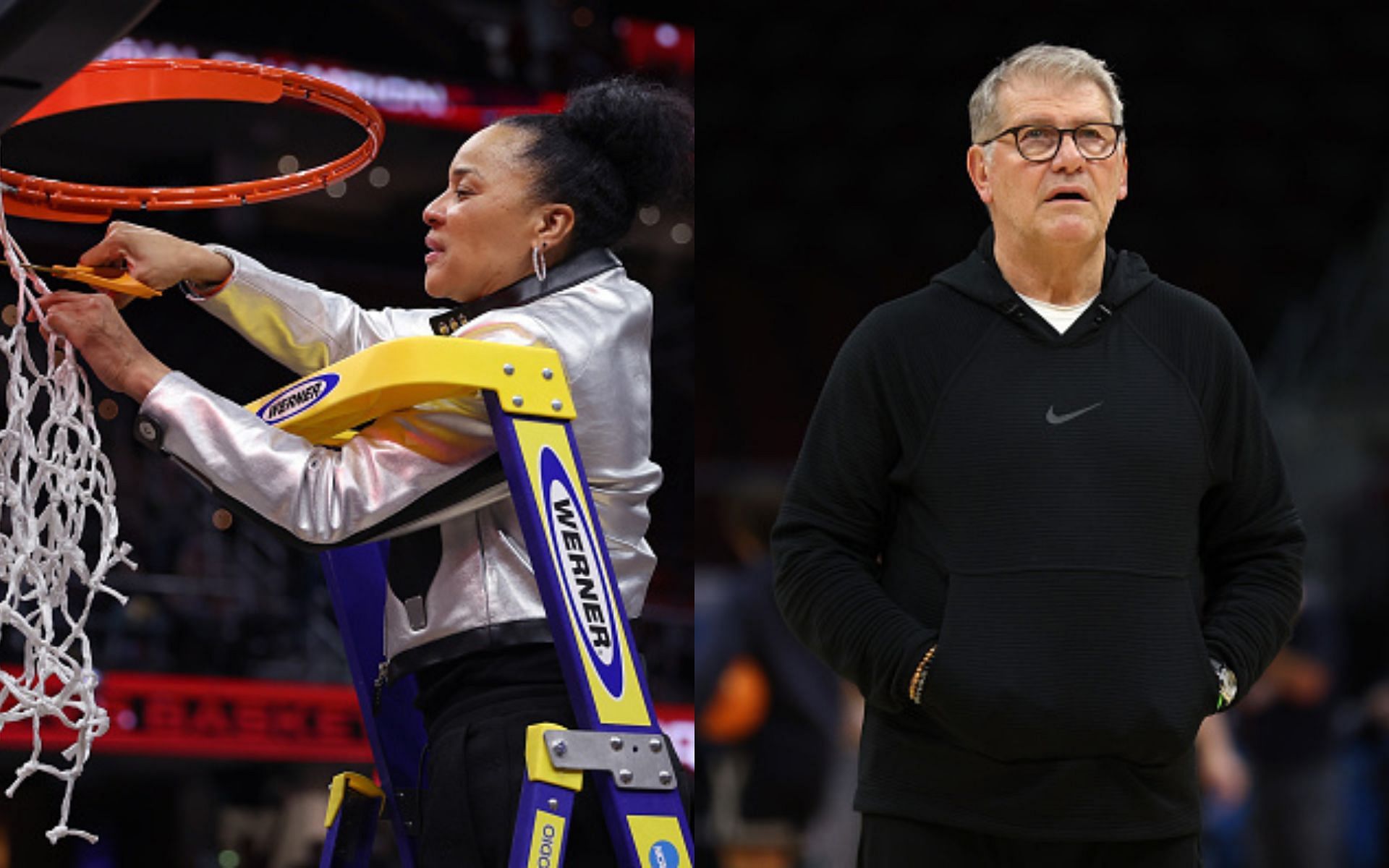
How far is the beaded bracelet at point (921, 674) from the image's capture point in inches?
76.0

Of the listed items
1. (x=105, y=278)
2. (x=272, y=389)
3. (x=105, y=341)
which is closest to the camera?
(x=105, y=341)

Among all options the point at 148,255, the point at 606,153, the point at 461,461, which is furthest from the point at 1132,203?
the point at 461,461

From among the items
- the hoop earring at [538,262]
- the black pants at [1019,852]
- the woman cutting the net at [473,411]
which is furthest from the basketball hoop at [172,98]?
the black pants at [1019,852]

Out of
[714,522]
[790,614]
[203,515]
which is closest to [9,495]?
[790,614]

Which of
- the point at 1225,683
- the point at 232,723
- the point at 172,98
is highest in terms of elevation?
the point at 172,98

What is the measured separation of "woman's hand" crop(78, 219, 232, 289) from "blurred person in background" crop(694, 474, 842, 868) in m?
3.46

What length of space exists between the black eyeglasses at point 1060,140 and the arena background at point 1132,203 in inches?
188

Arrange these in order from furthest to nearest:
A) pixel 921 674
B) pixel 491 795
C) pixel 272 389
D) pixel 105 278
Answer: pixel 272 389 < pixel 105 278 < pixel 491 795 < pixel 921 674

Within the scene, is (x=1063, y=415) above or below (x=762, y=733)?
above

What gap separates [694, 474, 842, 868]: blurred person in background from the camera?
18.8 feet

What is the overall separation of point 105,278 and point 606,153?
2.19 feet

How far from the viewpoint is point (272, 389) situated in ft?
9.63

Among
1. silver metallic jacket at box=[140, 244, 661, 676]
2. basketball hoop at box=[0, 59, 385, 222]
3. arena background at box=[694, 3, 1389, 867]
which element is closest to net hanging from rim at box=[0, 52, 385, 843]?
basketball hoop at box=[0, 59, 385, 222]

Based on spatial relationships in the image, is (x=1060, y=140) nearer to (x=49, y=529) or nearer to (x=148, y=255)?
(x=148, y=255)
